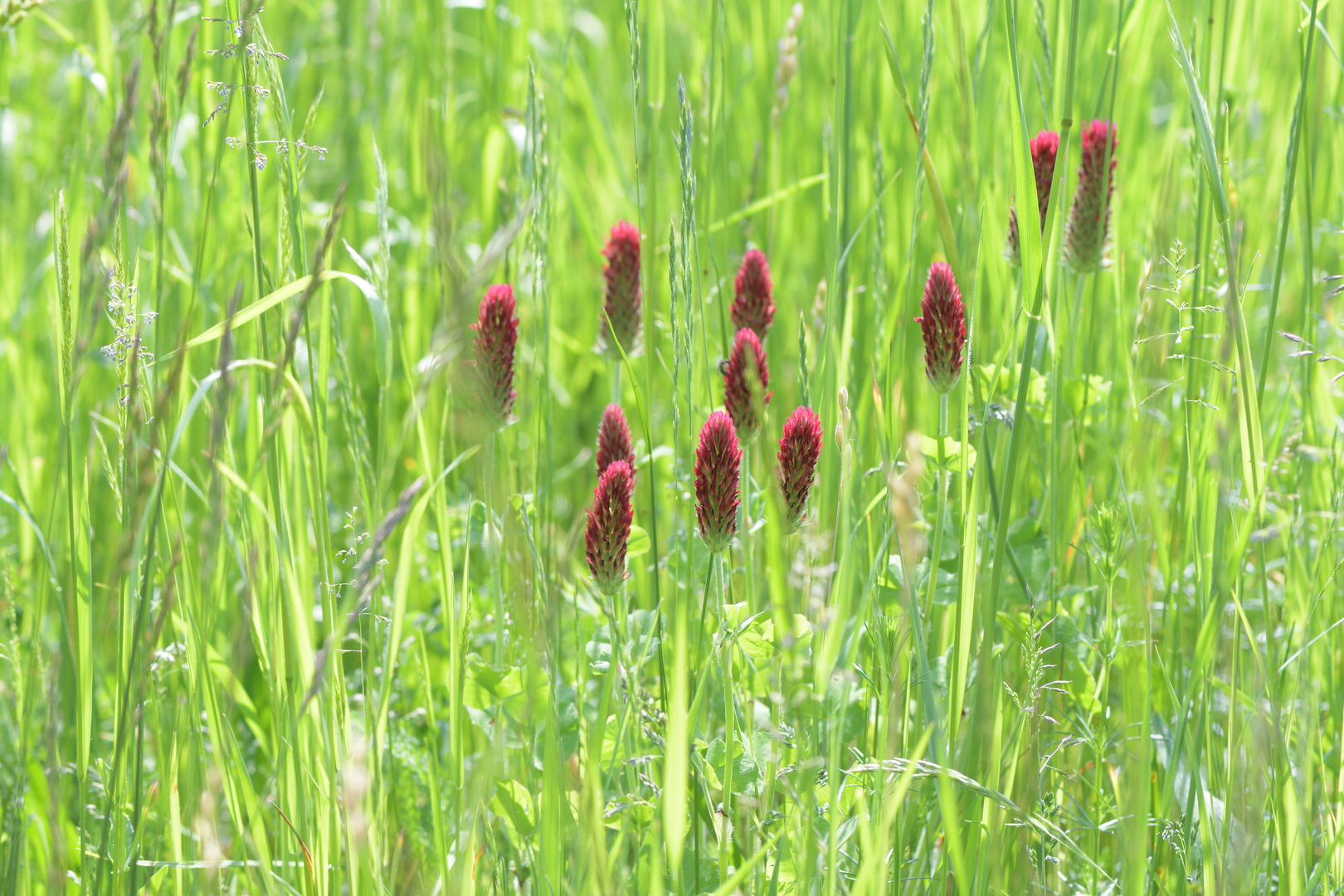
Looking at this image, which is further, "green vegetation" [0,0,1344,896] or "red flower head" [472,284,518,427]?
"red flower head" [472,284,518,427]

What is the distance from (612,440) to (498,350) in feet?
0.79

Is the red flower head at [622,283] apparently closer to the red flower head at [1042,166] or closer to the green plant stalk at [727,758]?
the red flower head at [1042,166]

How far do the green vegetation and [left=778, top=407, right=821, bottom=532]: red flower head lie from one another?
0.08 meters

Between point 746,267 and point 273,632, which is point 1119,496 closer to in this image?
point 746,267

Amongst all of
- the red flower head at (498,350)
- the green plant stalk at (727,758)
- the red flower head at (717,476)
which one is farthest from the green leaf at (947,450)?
the red flower head at (498,350)


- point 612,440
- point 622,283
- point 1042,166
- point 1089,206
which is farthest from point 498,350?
point 1089,206

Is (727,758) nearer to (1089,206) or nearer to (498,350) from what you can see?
(498,350)

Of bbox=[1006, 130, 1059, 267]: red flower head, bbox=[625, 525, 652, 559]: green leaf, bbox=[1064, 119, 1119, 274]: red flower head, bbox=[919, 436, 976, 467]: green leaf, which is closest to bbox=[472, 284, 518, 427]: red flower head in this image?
bbox=[625, 525, 652, 559]: green leaf

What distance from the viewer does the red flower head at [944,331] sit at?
1.52 m

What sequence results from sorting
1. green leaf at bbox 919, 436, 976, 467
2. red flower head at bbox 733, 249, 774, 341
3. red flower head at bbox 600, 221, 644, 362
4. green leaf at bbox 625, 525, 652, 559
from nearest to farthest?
green leaf at bbox 919, 436, 976, 467
green leaf at bbox 625, 525, 652, 559
red flower head at bbox 733, 249, 774, 341
red flower head at bbox 600, 221, 644, 362

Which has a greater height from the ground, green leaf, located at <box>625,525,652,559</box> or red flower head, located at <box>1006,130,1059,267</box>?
red flower head, located at <box>1006,130,1059,267</box>

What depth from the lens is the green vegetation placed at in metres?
1.04

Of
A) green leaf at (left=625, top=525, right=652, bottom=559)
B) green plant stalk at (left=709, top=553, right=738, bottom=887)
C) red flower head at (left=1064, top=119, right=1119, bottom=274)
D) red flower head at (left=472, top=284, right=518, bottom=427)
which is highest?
red flower head at (left=1064, top=119, right=1119, bottom=274)

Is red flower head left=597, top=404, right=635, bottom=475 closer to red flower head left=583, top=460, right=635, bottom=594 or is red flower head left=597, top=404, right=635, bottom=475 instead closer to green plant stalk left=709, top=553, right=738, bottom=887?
red flower head left=583, top=460, right=635, bottom=594
